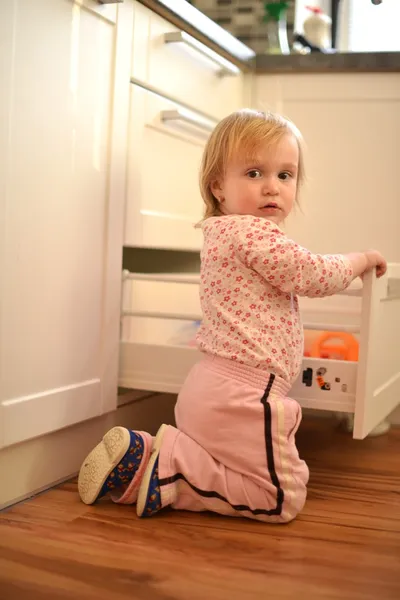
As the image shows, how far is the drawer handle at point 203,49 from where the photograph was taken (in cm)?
173

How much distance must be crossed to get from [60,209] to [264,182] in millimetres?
361

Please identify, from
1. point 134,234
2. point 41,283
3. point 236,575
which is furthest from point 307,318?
point 236,575

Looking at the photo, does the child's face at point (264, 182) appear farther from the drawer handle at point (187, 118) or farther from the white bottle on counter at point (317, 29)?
the white bottle on counter at point (317, 29)

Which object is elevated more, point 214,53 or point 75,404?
point 214,53

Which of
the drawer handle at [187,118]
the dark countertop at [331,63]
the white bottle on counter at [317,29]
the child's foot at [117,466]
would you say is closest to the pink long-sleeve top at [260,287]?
the child's foot at [117,466]

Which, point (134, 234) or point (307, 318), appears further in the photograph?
point (307, 318)

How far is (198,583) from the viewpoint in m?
1.06

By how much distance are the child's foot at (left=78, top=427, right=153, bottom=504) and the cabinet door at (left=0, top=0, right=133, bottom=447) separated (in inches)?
4.3

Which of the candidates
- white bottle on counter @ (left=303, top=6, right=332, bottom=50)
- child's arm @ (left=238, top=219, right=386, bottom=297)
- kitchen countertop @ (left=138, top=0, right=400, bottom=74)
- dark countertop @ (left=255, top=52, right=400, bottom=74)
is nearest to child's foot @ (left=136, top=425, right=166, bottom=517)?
child's arm @ (left=238, top=219, right=386, bottom=297)

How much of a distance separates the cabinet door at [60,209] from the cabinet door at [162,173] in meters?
0.06

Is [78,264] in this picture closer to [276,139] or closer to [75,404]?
[75,404]

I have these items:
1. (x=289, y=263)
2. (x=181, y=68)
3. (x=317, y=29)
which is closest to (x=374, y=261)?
(x=289, y=263)

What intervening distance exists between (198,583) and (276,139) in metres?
0.76

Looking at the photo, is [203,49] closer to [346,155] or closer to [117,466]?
[346,155]
